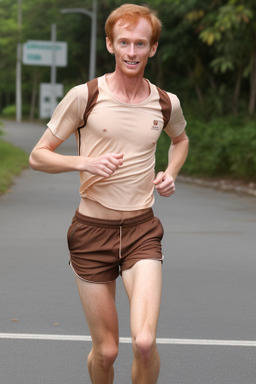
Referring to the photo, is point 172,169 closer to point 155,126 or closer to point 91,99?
point 155,126

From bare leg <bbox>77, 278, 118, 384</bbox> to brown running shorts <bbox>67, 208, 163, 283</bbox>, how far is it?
0.05 meters

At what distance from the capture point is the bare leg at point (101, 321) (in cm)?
458

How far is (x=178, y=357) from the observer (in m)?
6.54

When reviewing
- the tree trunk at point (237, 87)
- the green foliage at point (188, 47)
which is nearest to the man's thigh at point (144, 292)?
the green foliage at point (188, 47)

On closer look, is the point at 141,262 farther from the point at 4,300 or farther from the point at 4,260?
the point at 4,260

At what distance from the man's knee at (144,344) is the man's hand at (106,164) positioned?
738 millimetres

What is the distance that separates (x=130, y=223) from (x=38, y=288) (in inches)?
180

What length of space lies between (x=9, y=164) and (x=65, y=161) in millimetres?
24307

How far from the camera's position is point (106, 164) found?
426 centimetres

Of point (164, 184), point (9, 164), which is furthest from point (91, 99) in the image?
point (9, 164)

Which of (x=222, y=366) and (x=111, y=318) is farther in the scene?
(x=222, y=366)

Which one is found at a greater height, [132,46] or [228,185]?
[132,46]

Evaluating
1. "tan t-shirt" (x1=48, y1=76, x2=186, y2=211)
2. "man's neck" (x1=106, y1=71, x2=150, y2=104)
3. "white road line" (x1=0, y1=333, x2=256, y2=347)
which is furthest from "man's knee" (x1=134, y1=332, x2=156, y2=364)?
"white road line" (x1=0, y1=333, x2=256, y2=347)

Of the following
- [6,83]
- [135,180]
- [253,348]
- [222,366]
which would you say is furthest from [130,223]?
[6,83]
